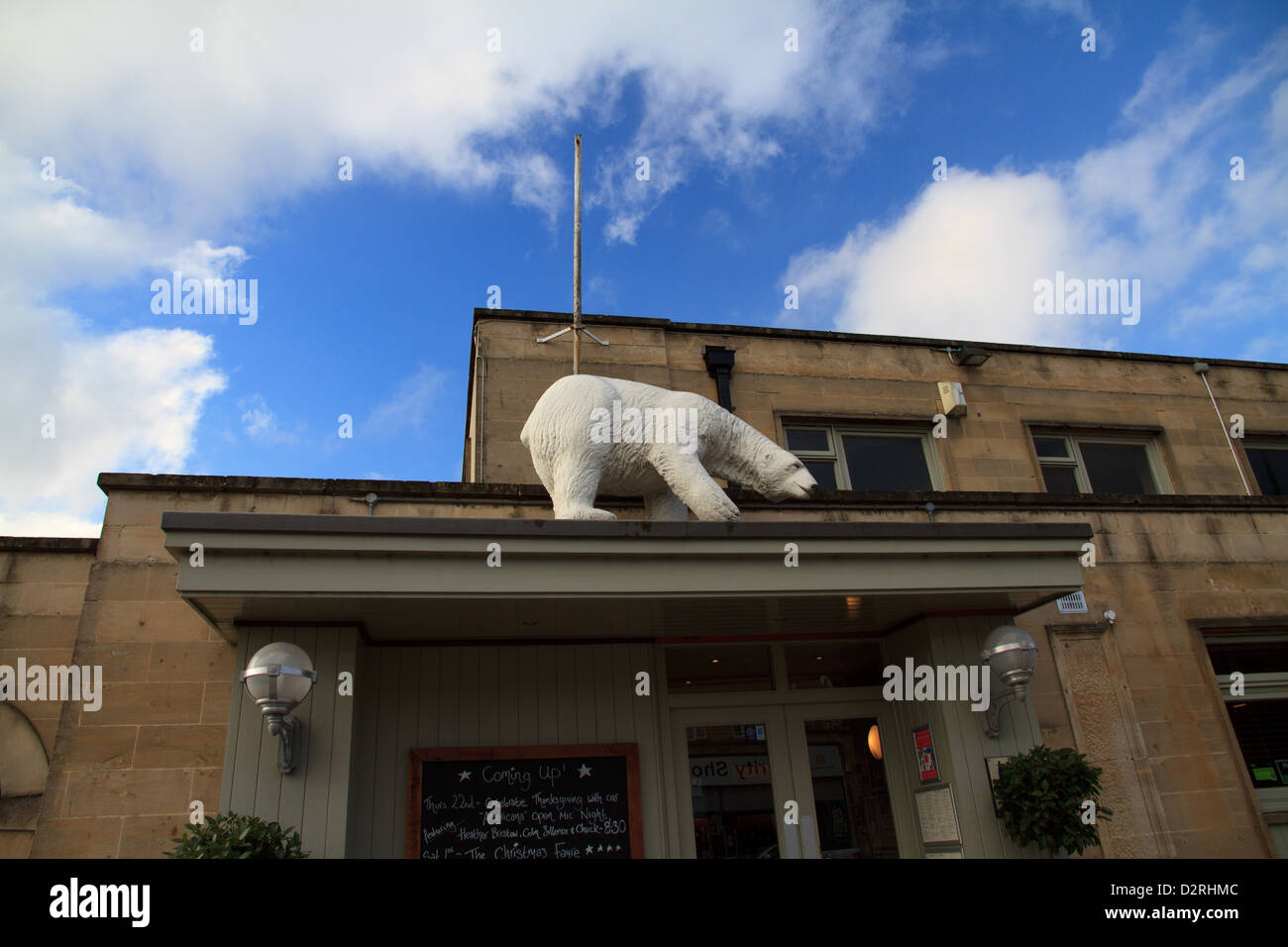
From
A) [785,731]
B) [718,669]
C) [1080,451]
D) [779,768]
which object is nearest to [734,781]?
[779,768]

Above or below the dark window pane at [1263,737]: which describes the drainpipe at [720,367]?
above

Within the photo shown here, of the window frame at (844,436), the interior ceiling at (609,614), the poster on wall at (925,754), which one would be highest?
the window frame at (844,436)

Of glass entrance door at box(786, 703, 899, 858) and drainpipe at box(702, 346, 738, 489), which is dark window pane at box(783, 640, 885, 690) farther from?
drainpipe at box(702, 346, 738, 489)

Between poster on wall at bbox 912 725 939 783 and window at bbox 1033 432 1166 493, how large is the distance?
4586 millimetres

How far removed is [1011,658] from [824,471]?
4097 mm

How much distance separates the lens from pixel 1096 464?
10781 millimetres

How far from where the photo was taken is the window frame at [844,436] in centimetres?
1002

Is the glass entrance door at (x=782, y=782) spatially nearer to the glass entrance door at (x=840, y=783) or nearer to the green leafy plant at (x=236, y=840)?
the glass entrance door at (x=840, y=783)

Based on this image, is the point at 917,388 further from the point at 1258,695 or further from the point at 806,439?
the point at 1258,695

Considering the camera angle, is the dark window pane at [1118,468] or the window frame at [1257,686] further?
the dark window pane at [1118,468]

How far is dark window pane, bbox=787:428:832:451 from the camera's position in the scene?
10086mm

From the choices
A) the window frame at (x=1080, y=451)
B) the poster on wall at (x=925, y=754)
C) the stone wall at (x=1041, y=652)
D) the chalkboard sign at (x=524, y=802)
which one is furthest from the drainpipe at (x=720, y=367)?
the chalkboard sign at (x=524, y=802)

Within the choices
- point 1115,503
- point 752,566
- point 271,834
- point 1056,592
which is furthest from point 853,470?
point 271,834

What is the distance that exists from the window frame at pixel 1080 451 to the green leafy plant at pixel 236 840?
8537mm
